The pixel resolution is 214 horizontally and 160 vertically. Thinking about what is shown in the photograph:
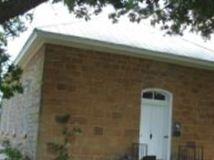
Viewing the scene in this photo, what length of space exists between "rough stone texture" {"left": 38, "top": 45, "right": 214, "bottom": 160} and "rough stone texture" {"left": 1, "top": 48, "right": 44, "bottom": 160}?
1.74 feet

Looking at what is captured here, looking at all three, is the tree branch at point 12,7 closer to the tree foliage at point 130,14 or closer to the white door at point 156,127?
the tree foliage at point 130,14

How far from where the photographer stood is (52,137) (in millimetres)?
16188

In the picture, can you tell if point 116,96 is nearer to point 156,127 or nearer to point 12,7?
point 156,127

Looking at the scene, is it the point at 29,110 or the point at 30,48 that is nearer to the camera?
the point at 29,110

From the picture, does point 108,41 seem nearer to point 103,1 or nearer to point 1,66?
point 103,1

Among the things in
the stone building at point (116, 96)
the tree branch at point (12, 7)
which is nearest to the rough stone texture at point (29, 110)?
the stone building at point (116, 96)

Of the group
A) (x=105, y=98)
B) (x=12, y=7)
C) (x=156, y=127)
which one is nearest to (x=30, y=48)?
(x=105, y=98)

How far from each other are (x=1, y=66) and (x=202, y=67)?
33.1 ft

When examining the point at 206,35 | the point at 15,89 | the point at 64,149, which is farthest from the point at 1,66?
the point at 206,35

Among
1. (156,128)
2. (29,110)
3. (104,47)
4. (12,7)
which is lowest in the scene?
(156,128)

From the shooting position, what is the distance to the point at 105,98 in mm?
17297

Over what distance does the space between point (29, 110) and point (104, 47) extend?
12.4 feet

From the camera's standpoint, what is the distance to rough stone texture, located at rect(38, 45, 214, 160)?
16500mm

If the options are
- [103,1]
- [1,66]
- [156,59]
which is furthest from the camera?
[156,59]
